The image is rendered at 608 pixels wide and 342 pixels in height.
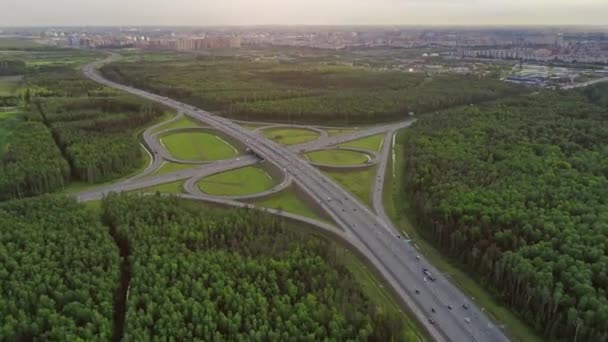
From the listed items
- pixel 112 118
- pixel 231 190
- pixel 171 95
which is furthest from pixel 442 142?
pixel 171 95

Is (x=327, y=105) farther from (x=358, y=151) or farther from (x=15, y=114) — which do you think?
(x=15, y=114)

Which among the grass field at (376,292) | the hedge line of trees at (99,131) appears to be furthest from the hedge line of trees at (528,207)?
the hedge line of trees at (99,131)

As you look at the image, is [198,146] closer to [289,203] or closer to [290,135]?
[290,135]

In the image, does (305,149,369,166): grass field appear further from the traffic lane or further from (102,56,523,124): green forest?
(102,56,523,124): green forest

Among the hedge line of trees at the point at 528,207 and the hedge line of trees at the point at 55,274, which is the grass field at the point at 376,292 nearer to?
the hedge line of trees at the point at 528,207

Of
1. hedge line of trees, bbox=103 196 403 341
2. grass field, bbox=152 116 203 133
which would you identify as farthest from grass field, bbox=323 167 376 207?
grass field, bbox=152 116 203 133
